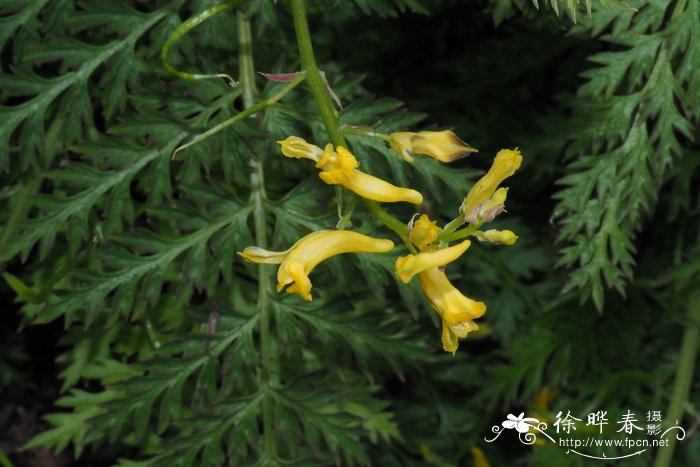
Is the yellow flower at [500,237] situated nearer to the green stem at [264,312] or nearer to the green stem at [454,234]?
the green stem at [454,234]

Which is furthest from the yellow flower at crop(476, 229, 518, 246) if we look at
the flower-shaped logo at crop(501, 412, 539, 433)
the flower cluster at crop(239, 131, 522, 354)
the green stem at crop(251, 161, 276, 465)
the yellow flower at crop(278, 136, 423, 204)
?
the flower-shaped logo at crop(501, 412, 539, 433)

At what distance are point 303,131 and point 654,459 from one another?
1182mm

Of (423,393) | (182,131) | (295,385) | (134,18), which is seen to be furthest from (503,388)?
(134,18)

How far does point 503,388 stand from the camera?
2137 mm

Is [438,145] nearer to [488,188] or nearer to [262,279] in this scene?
[488,188]

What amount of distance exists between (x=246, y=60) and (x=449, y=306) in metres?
0.77

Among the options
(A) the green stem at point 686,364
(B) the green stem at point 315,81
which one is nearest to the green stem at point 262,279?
(B) the green stem at point 315,81

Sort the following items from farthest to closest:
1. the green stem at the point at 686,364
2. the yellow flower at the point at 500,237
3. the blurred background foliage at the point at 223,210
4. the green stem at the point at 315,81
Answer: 1. the green stem at the point at 686,364
2. the blurred background foliage at the point at 223,210
3. the green stem at the point at 315,81
4. the yellow flower at the point at 500,237

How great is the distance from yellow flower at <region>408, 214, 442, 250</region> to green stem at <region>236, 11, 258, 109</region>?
660 mm

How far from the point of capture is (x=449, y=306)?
1.09 meters

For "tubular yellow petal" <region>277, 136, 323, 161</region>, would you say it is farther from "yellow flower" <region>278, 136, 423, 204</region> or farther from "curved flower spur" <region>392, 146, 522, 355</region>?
"curved flower spur" <region>392, 146, 522, 355</region>

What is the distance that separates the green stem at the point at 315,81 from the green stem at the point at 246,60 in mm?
343

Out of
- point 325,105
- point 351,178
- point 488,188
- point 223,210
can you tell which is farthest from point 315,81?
point 223,210

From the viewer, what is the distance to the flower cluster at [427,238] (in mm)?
1063
